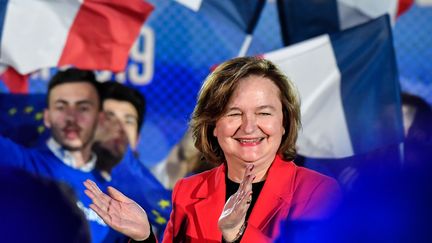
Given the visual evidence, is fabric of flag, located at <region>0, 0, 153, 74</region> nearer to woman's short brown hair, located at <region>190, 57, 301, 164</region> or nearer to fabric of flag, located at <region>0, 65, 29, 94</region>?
fabric of flag, located at <region>0, 65, 29, 94</region>

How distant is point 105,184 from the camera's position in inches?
178

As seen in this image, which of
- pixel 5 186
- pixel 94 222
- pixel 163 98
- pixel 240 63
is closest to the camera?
pixel 240 63

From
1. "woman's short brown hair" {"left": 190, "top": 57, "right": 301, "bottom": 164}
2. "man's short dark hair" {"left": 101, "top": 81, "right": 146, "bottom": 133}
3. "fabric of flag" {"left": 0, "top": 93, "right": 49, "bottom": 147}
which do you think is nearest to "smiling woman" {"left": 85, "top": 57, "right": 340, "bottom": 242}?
"woman's short brown hair" {"left": 190, "top": 57, "right": 301, "bottom": 164}

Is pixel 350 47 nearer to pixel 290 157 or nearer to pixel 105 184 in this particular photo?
pixel 105 184

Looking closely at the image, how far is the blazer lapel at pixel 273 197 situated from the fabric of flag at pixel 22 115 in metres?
2.52

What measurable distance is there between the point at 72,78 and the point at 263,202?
2579 millimetres

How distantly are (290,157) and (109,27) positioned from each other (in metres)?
2.50

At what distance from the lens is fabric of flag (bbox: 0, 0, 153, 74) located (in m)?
4.61

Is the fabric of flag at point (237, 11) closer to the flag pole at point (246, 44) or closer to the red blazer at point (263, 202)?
the flag pole at point (246, 44)

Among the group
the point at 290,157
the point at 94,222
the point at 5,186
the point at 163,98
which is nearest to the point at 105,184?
the point at 94,222

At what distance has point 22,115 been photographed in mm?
4586

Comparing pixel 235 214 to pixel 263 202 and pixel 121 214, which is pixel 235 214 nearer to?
pixel 263 202

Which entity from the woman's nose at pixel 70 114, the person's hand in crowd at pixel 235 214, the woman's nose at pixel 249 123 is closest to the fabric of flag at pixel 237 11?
the woman's nose at pixel 70 114

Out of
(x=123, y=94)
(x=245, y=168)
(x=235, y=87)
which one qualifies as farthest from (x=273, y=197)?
(x=123, y=94)
